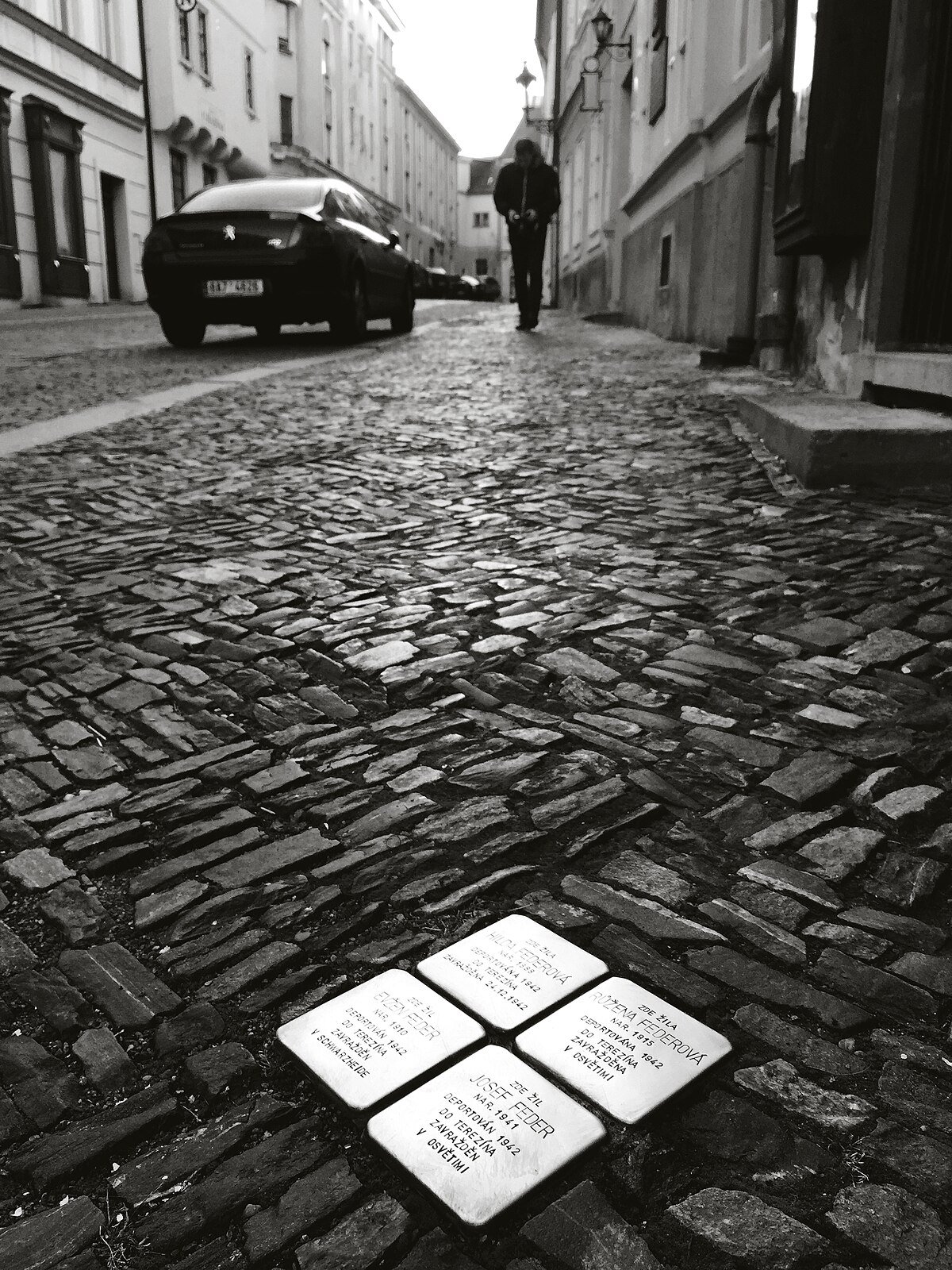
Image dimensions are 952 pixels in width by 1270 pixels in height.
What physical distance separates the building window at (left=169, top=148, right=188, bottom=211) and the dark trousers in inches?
692

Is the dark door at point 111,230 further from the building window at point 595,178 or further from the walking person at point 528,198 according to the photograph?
the walking person at point 528,198

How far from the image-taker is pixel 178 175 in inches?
1094

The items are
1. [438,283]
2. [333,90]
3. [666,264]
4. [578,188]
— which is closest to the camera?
[666,264]

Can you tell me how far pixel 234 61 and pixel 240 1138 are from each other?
3388 centimetres

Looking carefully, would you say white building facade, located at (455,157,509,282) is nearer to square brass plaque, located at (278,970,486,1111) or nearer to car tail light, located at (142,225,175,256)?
car tail light, located at (142,225,175,256)

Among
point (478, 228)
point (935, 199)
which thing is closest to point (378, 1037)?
point (935, 199)

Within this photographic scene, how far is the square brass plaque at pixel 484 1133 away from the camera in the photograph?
1.12 m

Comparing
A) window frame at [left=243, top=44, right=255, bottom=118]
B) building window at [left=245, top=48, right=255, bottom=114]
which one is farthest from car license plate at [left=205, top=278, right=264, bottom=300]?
building window at [left=245, top=48, right=255, bottom=114]

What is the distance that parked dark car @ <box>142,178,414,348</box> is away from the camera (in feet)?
31.2

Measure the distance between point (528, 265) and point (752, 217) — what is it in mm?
4462

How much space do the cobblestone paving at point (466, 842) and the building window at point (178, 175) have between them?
86.1ft

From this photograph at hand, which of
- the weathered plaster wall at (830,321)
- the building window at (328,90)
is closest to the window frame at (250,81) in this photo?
the building window at (328,90)

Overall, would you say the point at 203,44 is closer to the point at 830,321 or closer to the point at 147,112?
the point at 147,112

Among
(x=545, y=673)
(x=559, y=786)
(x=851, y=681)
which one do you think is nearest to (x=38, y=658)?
(x=545, y=673)
